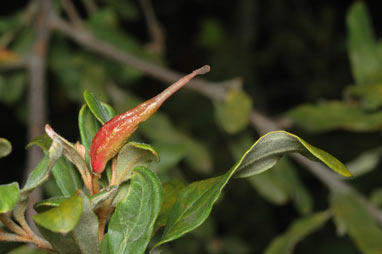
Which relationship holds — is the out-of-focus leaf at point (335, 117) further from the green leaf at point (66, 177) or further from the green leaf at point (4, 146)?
the green leaf at point (4, 146)

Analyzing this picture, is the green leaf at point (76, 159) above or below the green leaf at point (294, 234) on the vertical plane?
above

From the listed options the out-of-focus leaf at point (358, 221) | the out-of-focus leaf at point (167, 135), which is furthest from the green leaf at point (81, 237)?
the out-of-focus leaf at point (167, 135)

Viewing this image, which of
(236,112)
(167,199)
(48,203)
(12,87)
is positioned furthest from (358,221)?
(12,87)

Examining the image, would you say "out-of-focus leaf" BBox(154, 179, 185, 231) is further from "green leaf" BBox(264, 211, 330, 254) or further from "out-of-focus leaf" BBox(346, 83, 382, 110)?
"out-of-focus leaf" BBox(346, 83, 382, 110)

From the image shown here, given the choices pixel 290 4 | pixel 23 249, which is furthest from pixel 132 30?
pixel 23 249

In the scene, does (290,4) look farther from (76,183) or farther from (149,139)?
(76,183)

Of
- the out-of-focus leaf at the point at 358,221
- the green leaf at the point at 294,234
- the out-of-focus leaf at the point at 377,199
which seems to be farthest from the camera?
the out-of-focus leaf at the point at 377,199

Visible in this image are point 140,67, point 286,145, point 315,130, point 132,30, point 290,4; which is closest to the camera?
point 286,145
